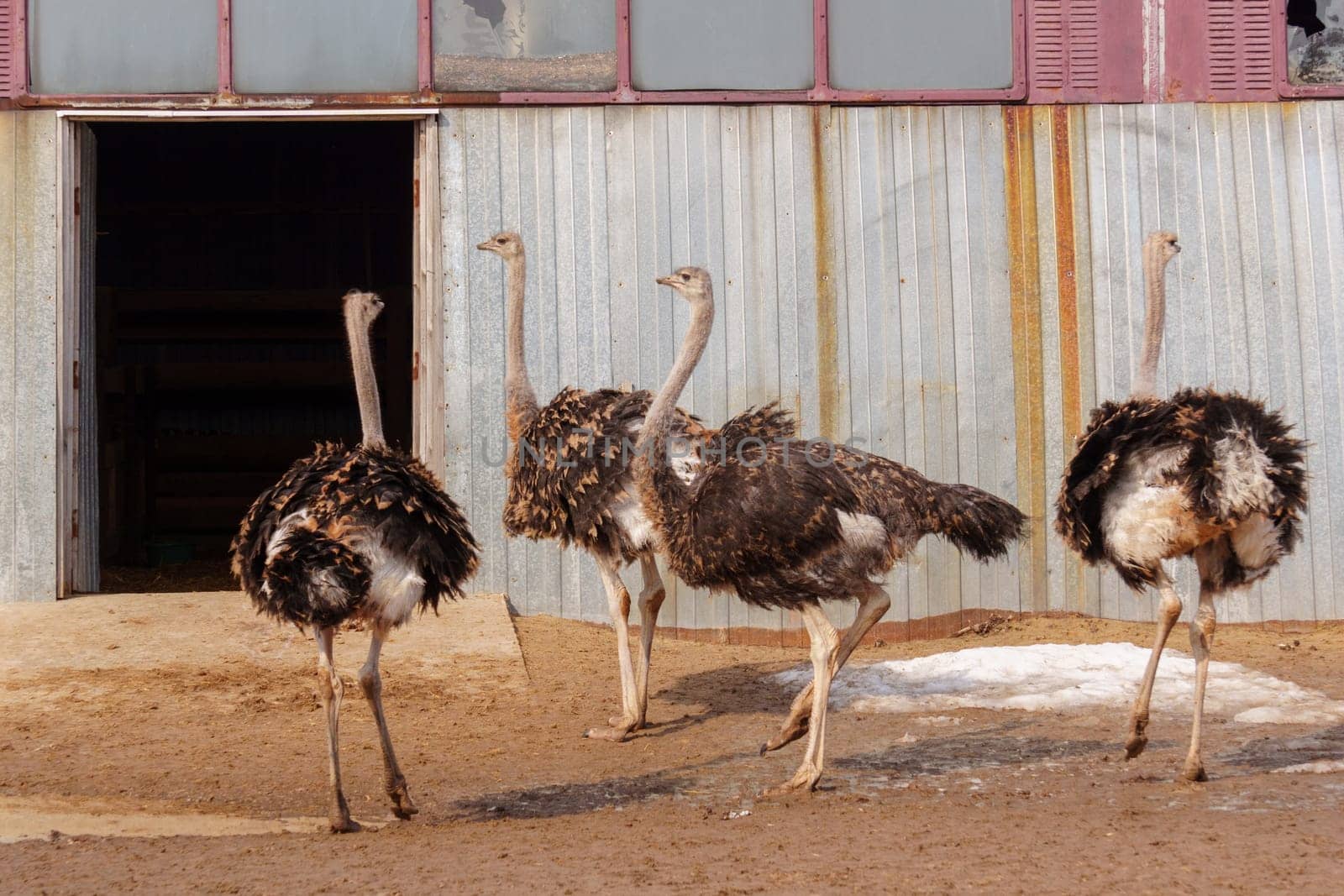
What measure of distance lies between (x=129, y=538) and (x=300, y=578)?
9.97 m

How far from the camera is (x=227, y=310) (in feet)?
48.7

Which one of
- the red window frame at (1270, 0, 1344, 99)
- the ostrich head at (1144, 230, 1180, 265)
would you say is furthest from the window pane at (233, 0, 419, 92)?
the red window frame at (1270, 0, 1344, 99)

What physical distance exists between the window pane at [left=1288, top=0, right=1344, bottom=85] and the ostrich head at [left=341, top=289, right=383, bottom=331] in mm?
6909

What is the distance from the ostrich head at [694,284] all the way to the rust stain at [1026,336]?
378 cm

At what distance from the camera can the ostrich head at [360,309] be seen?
6.36m

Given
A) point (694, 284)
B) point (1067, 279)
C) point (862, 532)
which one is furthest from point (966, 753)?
point (1067, 279)

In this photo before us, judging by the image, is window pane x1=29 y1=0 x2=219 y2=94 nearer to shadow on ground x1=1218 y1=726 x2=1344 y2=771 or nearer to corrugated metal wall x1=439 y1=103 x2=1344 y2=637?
corrugated metal wall x1=439 y1=103 x2=1344 y2=637

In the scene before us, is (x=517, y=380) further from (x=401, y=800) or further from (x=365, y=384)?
(x=401, y=800)

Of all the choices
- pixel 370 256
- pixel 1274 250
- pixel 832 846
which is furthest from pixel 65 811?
pixel 370 256

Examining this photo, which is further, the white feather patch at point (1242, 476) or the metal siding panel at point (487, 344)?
the metal siding panel at point (487, 344)

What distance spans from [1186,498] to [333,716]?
3.53 m

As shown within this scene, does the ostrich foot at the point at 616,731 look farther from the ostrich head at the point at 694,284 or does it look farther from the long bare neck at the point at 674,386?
the ostrich head at the point at 694,284

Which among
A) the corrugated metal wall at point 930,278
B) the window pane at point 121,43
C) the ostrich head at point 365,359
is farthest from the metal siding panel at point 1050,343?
the window pane at point 121,43

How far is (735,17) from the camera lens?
9.82m
